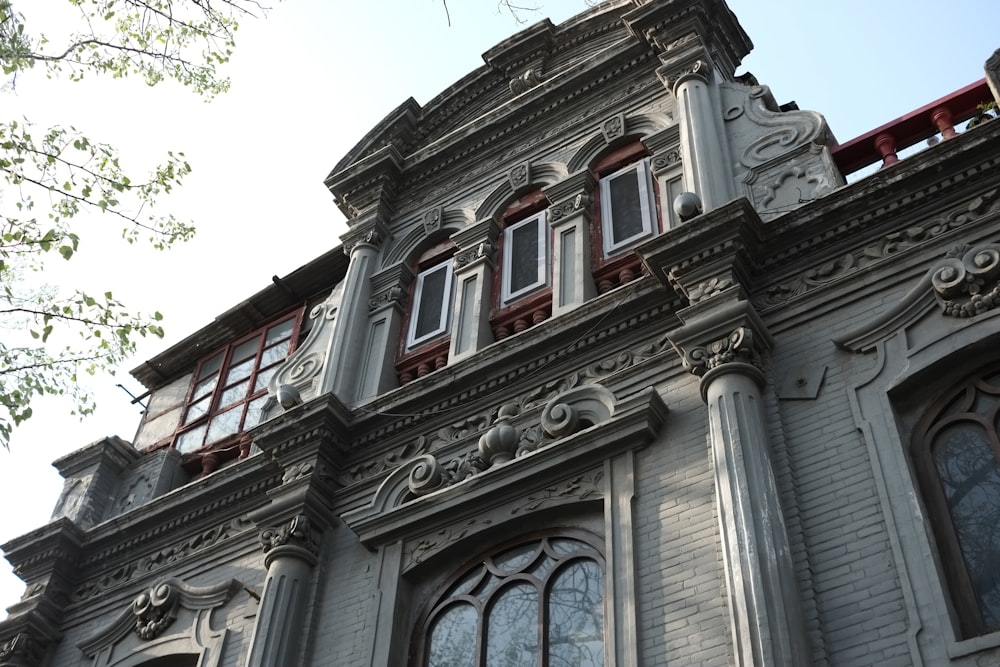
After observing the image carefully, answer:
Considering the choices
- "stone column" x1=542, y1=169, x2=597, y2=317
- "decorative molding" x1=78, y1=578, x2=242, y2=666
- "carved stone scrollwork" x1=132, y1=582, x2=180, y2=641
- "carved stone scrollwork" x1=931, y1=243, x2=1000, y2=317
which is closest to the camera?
"carved stone scrollwork" x1=931, y1=243, x2=1000, y2=317

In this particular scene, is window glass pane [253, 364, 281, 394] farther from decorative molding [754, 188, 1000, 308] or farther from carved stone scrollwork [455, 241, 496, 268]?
decorative molding [754, 188, 1000, 308]

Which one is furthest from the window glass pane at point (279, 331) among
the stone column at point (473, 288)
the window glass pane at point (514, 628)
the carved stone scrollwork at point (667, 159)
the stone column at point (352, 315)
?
the window glass pane at point (514, 628)

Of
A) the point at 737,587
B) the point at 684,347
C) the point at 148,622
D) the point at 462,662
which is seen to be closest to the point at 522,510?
the point at 462,662

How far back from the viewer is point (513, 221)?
1404 centimetres

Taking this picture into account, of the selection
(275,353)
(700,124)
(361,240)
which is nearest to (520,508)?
(700,124)

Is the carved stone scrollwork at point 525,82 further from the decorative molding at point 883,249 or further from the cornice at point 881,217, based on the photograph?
the decorative molding at point 883,249

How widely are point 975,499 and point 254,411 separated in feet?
31.8

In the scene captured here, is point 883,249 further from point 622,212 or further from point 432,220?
point 432,220

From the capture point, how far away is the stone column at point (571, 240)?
12086 millimetres

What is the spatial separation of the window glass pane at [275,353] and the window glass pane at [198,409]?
0.94m

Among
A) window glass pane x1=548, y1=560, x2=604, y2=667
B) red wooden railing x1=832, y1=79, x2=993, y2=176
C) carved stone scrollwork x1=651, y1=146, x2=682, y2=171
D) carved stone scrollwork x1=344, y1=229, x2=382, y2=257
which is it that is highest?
carved stone scrollwork x1=344, y1=229, x2=382, y2=257

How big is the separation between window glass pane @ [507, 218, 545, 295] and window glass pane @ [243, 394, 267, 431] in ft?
13.2

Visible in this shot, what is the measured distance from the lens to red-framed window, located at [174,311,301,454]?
1539cm

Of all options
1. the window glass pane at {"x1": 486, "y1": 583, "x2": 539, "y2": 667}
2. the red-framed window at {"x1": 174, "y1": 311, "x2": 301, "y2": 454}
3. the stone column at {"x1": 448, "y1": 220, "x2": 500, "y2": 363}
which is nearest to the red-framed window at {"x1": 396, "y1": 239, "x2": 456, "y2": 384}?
the stone column at {"x1": 448, "y1": 220, "x2": 500, "y2": 363}
